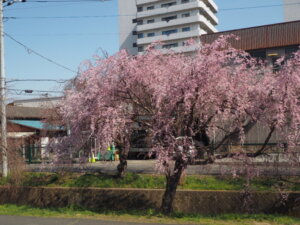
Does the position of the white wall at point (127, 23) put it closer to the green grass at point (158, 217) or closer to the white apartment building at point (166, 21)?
the white apartment building at point (166, 21)

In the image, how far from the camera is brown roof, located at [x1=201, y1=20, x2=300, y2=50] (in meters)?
26.5

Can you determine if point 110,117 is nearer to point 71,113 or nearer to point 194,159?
point 71,113

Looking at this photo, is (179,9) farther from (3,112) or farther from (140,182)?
(140,182)

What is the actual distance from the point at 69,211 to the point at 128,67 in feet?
19.6

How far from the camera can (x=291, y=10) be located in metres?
51.4

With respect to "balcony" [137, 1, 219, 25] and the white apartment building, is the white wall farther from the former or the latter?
"balcony" [137, 1, 219, 25]

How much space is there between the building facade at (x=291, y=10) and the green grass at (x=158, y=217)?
153 ft

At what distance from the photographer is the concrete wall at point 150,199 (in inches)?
474

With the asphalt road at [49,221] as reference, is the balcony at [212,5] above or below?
above

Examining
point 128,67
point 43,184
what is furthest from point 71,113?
point 43,184

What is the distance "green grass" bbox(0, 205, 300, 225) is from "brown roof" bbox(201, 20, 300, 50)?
1840 cm

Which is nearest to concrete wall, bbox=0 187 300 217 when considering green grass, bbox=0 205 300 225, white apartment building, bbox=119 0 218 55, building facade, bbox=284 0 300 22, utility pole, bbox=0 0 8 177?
green grass, bbox=0 205 300 225

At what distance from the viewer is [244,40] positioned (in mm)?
27906

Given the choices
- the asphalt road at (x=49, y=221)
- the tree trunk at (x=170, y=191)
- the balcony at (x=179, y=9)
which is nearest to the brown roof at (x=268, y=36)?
the tree trunk at (x=170, y=191)
